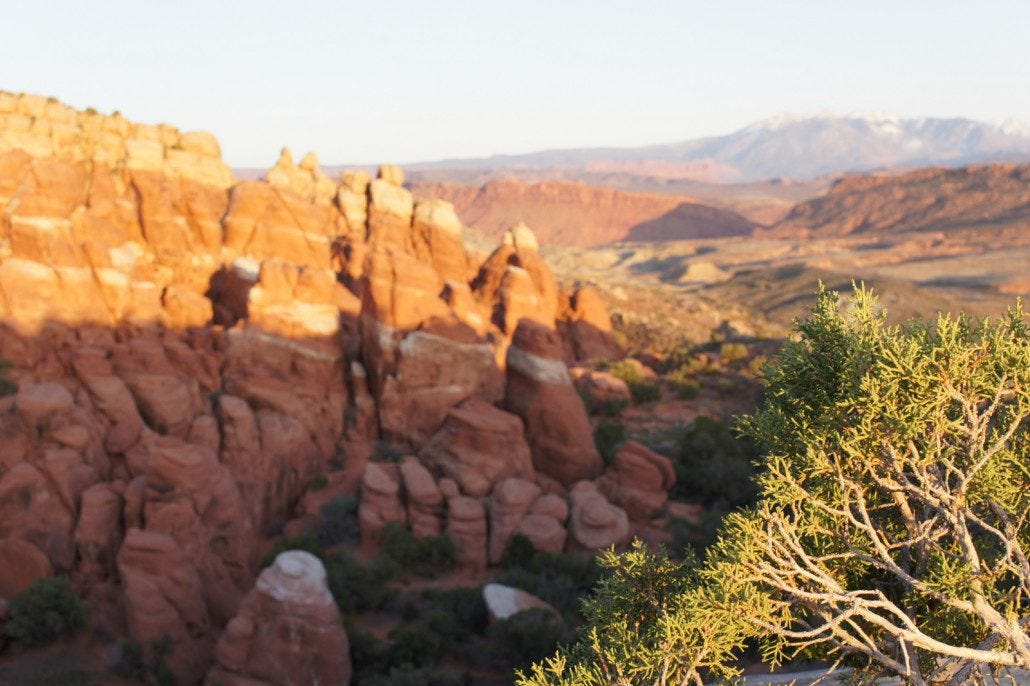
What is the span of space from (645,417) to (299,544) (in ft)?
56.6

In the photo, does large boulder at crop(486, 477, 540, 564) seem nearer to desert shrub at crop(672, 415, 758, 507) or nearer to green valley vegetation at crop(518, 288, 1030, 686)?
desert shrub at crop(672, 415, 758, 507)

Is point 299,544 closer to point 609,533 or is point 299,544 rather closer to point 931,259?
point 609,533

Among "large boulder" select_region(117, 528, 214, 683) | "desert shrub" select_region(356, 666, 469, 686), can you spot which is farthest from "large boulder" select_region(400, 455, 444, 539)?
"large boulder" select_region(117, 528, 214, 683)

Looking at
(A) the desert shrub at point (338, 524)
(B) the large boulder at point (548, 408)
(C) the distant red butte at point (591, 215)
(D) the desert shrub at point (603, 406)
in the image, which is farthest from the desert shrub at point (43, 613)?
(C) the distant red butte at point (591, 215)

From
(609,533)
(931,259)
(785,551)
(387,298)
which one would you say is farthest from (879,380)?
(931,259)

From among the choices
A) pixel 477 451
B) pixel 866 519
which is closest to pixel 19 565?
pixel 477 451

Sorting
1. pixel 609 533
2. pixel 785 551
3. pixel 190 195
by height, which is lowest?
pixel 609 533

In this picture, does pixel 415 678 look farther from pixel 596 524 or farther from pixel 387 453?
pixel 387 453

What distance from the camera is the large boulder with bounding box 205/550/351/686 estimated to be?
14539 mm

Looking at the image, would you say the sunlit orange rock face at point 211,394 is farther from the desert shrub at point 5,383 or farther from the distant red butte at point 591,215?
the distant red butte at point 591,215

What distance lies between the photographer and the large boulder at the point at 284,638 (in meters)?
14.5

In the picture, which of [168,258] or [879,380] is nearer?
[879,380]

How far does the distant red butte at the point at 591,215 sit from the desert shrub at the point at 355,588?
459 ft

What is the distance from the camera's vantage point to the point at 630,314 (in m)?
55.6
